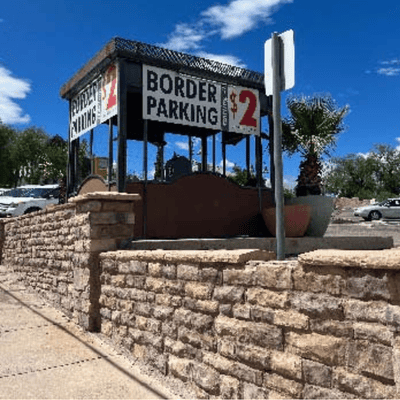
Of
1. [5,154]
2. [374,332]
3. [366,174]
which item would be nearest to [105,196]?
[374,332]

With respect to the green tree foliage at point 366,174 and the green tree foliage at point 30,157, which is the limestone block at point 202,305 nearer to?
the green tree foliage at point 30,157

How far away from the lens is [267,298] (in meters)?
3.43

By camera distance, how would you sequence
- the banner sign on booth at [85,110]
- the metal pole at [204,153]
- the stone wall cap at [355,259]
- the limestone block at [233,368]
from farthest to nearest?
the metal pole at [204,153] → the banner sign on booth at [85,110] → the limestone block at [233,368] → the stone wall cap at [355,259]

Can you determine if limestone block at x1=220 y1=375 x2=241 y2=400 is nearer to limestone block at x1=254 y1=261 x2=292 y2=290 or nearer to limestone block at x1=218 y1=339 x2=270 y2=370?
limestone block at x1=218 y1=339 x2=270 y2=370

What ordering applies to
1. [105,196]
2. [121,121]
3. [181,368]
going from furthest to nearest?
[121,121]
[105,196]
[181,368]

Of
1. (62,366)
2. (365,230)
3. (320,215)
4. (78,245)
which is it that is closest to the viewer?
(62,366)

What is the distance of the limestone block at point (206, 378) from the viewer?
3.86m

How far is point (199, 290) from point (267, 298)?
0.92 metres

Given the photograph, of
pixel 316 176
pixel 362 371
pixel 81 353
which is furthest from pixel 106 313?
pixel 316 176

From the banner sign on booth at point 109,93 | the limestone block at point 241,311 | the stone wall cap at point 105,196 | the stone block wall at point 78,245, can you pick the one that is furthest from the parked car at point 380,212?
the limestone block at point 241,311

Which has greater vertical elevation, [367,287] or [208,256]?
[208,256]

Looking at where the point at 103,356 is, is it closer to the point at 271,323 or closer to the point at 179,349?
the point at 179,349

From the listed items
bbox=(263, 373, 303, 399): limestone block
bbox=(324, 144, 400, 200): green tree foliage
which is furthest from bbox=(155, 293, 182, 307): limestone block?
bbox=(324, 144, 400, 200): green tree foliage

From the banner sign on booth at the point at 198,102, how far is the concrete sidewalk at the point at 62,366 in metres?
4.93
